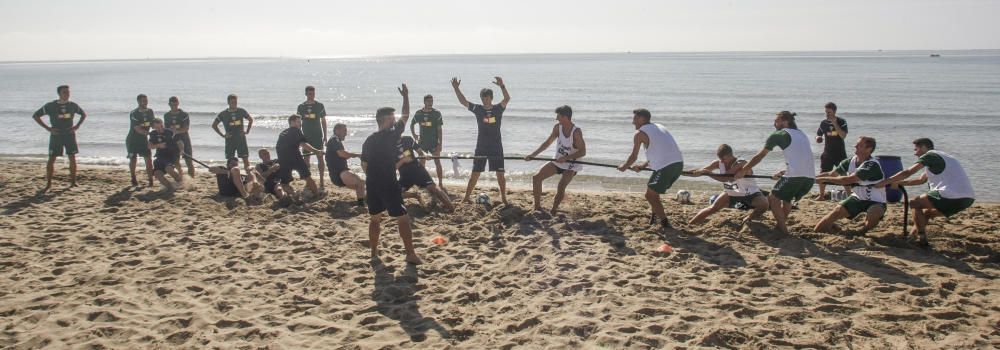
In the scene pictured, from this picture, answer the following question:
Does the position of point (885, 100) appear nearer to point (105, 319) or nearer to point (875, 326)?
point (875, 326)

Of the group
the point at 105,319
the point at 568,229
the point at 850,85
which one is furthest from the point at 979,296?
the point at 850,85

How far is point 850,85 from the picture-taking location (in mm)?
42469

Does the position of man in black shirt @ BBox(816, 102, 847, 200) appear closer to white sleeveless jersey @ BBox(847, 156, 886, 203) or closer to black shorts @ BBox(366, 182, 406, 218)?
white sleeveless jersey @ BBox(847, 156, 886, 203)

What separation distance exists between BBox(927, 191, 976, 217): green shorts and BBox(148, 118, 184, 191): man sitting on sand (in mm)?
10717

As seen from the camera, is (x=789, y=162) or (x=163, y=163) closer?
(x=789, y=162)

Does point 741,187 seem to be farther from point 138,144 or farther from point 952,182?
point 138,144

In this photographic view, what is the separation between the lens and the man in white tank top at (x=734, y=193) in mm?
7648

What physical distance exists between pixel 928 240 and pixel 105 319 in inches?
326

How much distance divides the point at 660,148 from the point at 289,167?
5.42 meters

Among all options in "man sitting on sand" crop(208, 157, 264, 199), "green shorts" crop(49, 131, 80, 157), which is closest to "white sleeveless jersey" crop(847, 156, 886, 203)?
"man sitting on sand" crop(208, 157, 264, 199)

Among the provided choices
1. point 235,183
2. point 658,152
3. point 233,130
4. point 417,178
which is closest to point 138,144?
point 233,130

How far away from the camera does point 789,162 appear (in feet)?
23.9

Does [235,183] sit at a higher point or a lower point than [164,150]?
lower

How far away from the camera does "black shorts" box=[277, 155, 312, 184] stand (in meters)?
9.48
